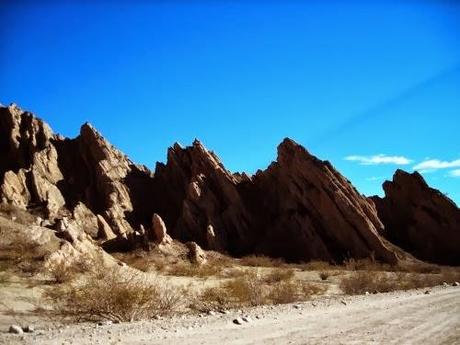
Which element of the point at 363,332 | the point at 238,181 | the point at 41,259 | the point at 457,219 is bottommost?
the point at 363,332

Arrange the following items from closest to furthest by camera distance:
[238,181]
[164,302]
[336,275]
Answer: [164,302] → [336,275] → [238,181]

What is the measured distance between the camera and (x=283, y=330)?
11.9 meters

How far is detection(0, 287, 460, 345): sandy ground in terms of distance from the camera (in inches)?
403

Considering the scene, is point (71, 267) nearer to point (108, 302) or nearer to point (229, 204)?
point (108, 302)

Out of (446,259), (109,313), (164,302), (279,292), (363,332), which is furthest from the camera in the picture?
(446,259)

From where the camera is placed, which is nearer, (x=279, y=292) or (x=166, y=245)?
(x=279, y=292)

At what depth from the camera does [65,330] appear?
11789 millimetres

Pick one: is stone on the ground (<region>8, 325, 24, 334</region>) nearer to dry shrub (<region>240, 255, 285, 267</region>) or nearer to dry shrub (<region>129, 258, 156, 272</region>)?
dry shrub (<region>129, 258, 156, 272</region>)

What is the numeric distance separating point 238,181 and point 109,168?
20.2 m

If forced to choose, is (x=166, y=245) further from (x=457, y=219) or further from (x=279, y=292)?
(x=457, y=219)

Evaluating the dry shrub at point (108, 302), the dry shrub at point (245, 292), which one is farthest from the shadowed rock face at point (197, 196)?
the dry shrub at point (108, 302)

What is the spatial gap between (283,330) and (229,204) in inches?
2042

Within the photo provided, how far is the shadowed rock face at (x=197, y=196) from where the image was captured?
54781 millimetres

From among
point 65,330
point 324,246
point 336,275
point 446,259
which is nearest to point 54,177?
point 324,246
